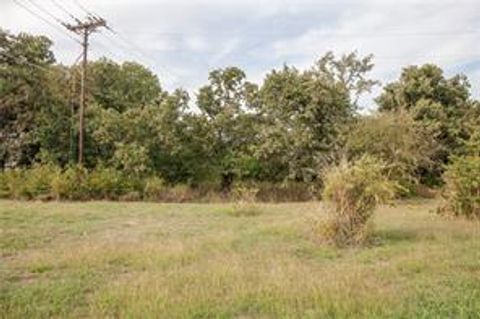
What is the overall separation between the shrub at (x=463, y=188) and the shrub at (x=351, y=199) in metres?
4.07

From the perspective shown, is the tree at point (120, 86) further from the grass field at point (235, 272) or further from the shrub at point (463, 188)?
the shrub at point (463, 188)

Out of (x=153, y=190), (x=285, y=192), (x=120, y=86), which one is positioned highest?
(x=120, y=86)

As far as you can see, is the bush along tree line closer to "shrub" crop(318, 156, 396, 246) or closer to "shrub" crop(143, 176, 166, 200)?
"shrub" crop(143, 176, 166, 200)

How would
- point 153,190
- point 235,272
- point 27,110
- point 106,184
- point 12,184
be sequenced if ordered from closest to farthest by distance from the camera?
point 235,272 < point 12,184 < point 106,184 < point 153,190 < point 27,110

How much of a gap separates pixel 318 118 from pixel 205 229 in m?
17.9

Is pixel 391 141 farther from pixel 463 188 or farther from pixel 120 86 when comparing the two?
pixel 120 86

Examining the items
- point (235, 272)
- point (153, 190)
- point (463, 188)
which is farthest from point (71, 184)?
point (235, 272)

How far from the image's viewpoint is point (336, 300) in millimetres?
6562

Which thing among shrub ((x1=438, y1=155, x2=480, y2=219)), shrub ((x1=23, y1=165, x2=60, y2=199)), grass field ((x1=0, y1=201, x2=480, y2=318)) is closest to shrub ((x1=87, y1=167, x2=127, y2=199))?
shrub ((x1=23, y1=165, x2=60, y2=199))

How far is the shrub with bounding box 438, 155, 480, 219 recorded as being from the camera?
1568 cm

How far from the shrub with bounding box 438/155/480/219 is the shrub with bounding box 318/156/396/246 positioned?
160 inches

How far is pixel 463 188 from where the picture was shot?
15922mm

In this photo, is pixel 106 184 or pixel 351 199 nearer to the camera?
pixel 351 199

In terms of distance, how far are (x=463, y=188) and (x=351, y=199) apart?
509cm
